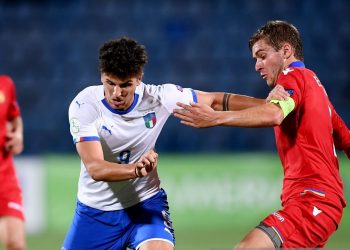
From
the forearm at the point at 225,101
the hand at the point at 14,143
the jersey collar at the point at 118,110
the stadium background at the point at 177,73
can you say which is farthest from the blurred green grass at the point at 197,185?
the hand at the point at 14,143

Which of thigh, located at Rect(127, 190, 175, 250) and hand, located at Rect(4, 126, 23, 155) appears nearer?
hand, located at Rect(4, 126, 23, 155)

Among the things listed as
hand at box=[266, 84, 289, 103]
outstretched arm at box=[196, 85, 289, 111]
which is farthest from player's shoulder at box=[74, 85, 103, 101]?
hand at box=[266, 84, 289, 103]

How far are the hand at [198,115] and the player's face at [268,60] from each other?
0.61m

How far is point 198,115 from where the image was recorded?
414cm

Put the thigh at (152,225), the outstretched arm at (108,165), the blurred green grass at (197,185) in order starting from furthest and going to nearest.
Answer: the blurred green grass at (197,185)
the thigh at (152,225)
the outstretched arm at (108,165)

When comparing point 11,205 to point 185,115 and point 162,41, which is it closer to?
point 185,115

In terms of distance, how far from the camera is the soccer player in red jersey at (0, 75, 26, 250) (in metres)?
4.23

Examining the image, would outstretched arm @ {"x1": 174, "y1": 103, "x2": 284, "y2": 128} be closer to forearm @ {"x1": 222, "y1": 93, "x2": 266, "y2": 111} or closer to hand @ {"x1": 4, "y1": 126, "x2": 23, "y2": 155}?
forearm @ {"x1": 222, "y1": 93, "x2": 266, "y2": 111}

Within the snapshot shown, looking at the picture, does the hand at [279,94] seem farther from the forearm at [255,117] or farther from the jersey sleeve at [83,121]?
the jersey sleeve at [83,121]

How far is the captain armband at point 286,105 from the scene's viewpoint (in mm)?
4078

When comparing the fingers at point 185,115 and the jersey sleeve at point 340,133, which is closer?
the fingers at point 185,115

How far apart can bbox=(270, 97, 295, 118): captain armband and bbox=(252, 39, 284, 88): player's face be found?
45cm

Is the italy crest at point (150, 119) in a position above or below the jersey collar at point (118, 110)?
below

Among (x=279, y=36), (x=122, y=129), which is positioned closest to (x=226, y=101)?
(x=279, y=36)
